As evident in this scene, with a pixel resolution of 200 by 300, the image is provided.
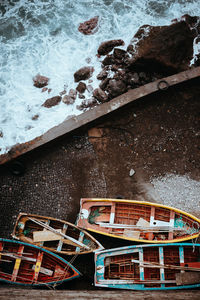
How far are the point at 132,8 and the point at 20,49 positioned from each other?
17.0 feet

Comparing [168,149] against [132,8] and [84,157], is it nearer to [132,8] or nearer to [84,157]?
[84,157]

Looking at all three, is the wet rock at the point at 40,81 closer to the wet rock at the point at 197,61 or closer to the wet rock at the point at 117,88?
the wet rock at the point at 117,88

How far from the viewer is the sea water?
835 cm

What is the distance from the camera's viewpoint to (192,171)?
7.41 metres

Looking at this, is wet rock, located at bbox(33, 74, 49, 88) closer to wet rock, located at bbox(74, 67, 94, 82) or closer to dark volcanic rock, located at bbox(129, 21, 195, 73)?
wet rock, located at bbox(74, 67, 94, 82)

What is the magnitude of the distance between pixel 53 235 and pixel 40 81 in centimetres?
583

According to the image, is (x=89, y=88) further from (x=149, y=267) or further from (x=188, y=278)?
(x=188, y=278)

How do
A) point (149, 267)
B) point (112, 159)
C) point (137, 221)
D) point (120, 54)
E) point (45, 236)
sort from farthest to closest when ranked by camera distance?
point (120, 54)
point (112, 159)
point (137, 221)
point (45, 236)
point (149, 267)

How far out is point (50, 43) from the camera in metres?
9.33

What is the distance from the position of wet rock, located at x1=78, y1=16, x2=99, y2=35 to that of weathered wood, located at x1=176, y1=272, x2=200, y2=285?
9.43m

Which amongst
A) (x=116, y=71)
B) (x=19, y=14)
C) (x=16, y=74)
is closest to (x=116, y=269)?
(x=116, y=71)

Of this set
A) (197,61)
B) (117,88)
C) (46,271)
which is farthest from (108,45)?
(46,271)

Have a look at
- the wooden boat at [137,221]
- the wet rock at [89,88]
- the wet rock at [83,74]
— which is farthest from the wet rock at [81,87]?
the wooden boat at [137,221]

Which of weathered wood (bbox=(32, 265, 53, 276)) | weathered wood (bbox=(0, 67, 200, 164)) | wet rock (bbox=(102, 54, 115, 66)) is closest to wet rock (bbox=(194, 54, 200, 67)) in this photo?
weathered wood (bbox=(0, 67, 200, 164))
